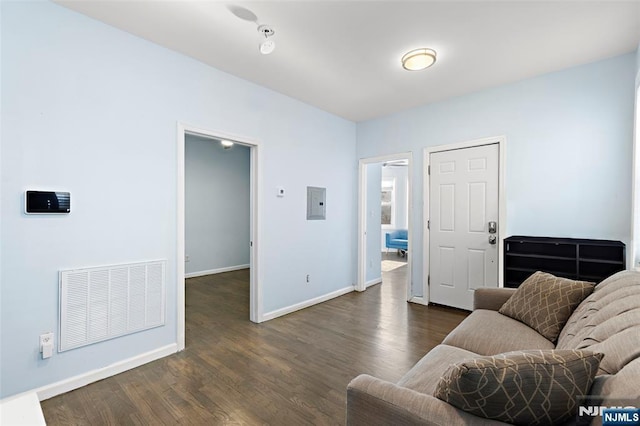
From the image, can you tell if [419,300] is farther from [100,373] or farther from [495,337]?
[100,373]

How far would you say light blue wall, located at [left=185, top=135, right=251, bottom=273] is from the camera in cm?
571

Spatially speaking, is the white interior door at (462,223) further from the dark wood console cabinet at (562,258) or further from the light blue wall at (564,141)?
the dark wood console cabinet at (562,258)

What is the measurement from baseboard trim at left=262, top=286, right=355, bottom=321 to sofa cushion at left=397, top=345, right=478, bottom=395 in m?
2.30

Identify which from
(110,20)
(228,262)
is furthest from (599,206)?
(228,262)

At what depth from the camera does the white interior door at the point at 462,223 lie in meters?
3.60

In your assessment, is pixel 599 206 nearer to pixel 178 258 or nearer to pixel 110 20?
pixel 178 258

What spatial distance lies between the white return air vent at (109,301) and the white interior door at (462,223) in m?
3.39

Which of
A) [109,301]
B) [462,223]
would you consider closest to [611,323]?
[462,223]

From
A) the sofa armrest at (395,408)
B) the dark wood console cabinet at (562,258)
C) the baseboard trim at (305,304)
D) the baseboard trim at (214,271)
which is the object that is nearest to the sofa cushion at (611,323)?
the sofa armrest at (395,408)

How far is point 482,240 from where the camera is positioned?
367 centimetres

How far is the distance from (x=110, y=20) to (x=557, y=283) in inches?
152

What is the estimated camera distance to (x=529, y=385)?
34.3 inches

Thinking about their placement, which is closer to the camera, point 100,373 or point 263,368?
point 100,373

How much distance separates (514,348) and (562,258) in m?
1.73
